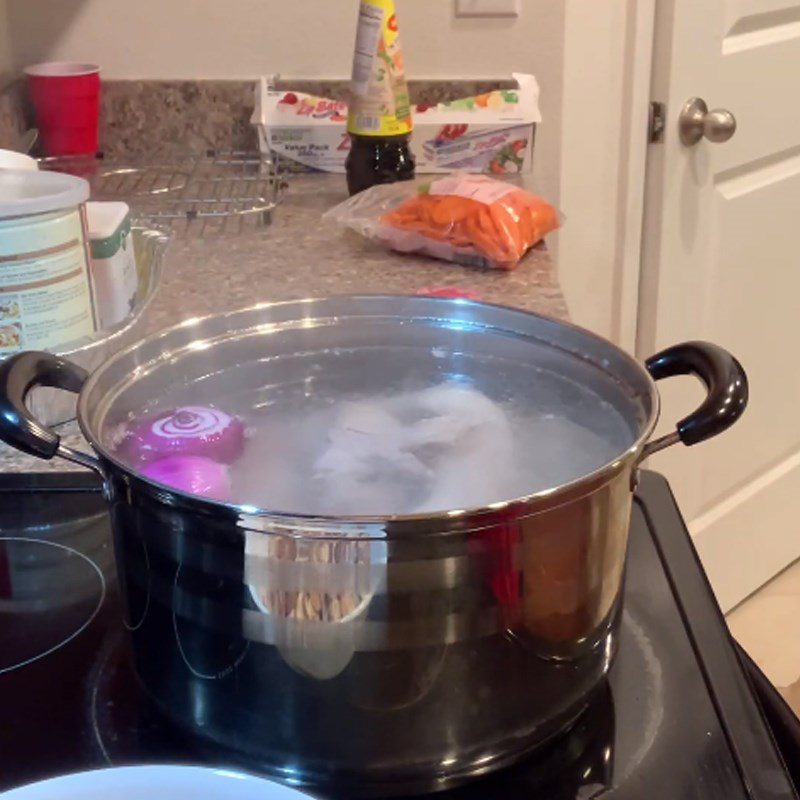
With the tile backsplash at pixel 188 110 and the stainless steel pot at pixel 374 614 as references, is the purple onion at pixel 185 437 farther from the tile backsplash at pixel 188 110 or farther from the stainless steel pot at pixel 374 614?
the tile backsplash at pixel 188 110

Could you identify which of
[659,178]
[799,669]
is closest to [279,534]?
[659,178]

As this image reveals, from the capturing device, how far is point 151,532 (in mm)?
512

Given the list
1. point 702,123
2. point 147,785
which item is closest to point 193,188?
point 702,123

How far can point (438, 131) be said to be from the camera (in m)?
1.44

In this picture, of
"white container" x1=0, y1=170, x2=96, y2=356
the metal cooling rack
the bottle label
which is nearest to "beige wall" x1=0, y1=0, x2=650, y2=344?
the metal cooling rack

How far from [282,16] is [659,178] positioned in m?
0.64

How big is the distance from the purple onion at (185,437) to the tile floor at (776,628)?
1483 millimetres

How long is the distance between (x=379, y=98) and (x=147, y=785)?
3.33 ft

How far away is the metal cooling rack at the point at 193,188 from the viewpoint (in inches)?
53.3

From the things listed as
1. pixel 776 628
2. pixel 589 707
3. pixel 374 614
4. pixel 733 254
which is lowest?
pixel 776 628

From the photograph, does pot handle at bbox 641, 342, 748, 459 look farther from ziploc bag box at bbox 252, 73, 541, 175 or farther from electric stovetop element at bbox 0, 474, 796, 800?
ziploc bag box at bbox 252, 73, 541, 175

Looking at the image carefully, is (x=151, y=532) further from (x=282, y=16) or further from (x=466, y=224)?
(x=282, y=16)

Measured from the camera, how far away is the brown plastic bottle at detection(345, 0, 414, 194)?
1.31m

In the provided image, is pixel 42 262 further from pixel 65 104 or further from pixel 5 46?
pixel 5 46
